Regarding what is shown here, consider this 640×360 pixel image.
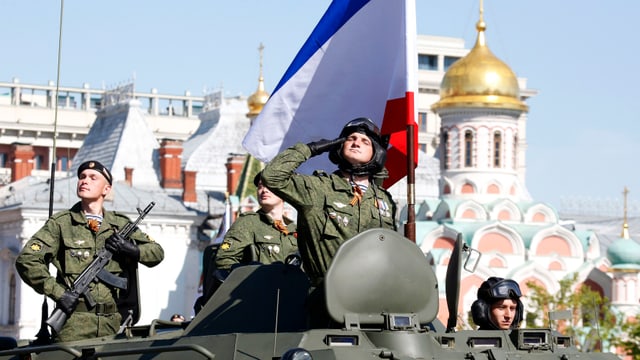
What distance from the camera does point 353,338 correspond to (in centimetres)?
978

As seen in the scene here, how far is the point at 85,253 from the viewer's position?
489 inches

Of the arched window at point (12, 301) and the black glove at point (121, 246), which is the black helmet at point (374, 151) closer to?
the black glove at point (121, 246)

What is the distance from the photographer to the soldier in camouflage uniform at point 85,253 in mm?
12086

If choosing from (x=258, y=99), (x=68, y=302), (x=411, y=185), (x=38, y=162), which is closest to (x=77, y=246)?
(x=68, y=302)

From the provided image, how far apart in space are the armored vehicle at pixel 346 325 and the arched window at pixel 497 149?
59117 millimetres

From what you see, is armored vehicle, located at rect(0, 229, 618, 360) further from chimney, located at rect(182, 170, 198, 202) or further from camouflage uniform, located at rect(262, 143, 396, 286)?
chimney, located at rect(182, 170, 198, 202)

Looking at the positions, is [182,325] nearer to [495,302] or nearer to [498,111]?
[495,302]

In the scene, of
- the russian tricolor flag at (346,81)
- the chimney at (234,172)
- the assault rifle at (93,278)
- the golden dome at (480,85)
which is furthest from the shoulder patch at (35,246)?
the chimney at (234,172)

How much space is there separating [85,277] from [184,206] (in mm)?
63185

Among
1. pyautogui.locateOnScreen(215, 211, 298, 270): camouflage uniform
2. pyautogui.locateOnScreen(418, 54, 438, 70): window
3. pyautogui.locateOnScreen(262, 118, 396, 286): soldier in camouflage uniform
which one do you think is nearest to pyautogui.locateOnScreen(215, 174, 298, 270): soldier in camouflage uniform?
pyautogui.locateOnScreen(215, 211, 298, 270): camouflage uniform

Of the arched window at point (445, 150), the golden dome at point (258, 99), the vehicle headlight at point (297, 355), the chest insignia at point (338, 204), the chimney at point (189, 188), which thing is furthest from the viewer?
the golden dome at point (258, 99)

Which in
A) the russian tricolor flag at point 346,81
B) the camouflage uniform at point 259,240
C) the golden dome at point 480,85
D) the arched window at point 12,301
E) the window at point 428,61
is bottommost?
the arched window at point 12,301

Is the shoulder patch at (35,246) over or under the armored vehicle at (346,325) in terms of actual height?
over

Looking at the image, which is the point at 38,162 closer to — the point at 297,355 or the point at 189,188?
the point at 189,188
